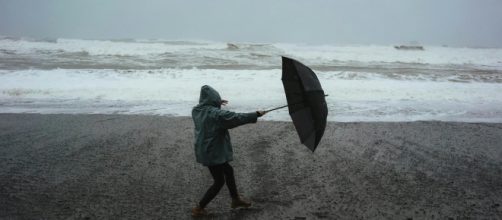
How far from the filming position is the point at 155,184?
5.16 metres

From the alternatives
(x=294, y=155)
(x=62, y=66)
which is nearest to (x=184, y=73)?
(x=62, y=66)

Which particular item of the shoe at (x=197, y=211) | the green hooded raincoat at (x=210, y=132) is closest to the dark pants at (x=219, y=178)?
the shoe at (x=197, y=211)

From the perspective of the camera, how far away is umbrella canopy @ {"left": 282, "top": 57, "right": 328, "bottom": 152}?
377 centimetres

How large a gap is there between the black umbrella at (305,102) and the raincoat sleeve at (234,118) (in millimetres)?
455

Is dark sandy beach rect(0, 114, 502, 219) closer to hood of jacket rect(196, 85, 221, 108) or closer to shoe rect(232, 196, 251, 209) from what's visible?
shoe rect(232, 196, 251, 209)

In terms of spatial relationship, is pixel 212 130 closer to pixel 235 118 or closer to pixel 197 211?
pixel 235 118

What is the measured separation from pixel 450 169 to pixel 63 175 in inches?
214

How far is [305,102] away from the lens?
12.8ft

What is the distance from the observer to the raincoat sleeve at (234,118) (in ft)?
11.6

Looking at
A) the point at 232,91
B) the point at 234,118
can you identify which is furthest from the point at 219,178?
the point at 232,91

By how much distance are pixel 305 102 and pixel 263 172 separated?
77.5 inches

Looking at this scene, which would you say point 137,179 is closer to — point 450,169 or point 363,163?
point 363,163

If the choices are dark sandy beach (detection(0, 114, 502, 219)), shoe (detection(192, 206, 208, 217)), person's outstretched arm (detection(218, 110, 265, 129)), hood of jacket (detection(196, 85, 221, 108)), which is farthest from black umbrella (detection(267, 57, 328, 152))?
shoe (detection(192, 206, 208, 217))

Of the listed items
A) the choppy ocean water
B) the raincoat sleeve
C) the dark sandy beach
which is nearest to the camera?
the raincoat sleeve
